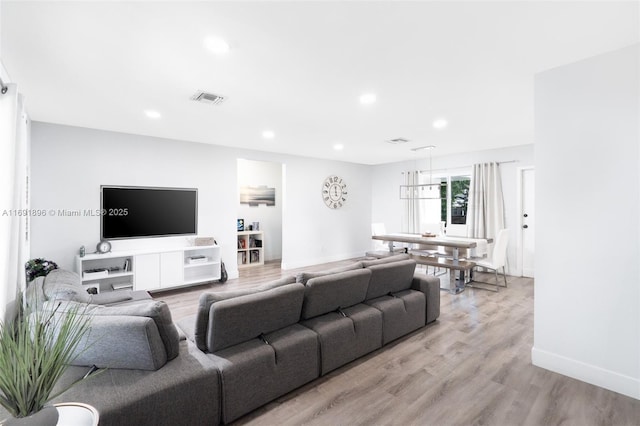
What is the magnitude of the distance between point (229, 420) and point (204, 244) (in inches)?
144

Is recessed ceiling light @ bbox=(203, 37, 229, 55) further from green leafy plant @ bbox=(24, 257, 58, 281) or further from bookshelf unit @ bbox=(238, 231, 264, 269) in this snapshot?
bookshelf unit @ bbox=(238, 231, 264, 269)

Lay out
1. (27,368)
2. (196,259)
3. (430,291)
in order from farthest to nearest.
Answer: (196,259)
(430,291)
(27,368)

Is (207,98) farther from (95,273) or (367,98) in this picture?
(95,273)

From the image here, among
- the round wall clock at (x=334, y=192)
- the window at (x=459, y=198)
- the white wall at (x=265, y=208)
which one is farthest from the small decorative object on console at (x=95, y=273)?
the window at (x=459, y=198)

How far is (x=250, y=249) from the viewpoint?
274 inches

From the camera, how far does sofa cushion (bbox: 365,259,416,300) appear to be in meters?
2.95

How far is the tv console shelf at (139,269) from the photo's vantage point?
4.19 metres

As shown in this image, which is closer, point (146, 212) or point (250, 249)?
point (146, 212)

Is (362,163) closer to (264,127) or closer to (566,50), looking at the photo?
(264,127)

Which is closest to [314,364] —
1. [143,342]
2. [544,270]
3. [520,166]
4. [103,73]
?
[143,342]

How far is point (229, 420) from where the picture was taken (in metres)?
1.88

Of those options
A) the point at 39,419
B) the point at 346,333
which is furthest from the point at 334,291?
the point at 39,419

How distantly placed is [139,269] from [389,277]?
11.8 feet

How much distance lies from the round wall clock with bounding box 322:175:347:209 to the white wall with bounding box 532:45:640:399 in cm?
492
